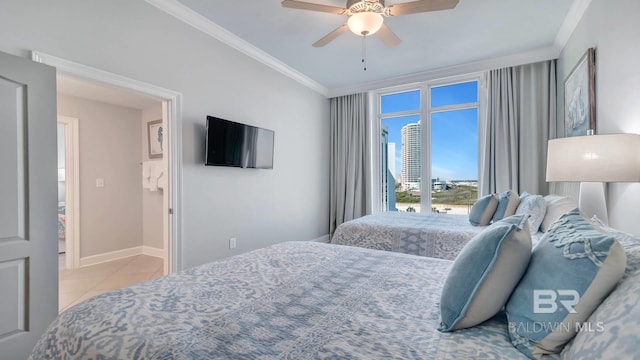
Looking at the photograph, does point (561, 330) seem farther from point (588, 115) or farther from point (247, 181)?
point (247, 181)

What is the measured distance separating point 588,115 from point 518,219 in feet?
6.59

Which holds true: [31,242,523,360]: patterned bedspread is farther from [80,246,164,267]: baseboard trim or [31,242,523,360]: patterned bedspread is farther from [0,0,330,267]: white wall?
[80,246,164,267]: baseboard trim

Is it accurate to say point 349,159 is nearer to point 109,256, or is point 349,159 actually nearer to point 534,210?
point 534,210

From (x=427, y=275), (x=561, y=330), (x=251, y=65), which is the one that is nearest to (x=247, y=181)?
(x=251, y=65)

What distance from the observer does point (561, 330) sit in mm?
742

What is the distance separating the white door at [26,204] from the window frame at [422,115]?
4.04 m

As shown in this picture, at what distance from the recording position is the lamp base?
1.69 meters

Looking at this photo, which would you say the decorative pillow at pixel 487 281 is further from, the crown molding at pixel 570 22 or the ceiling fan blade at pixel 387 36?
the crown molding at pixel 570 22

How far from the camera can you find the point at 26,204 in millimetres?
1717

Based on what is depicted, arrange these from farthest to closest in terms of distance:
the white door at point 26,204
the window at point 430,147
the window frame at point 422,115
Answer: the window at point 430,147
the window frame at point 422,115
the white door at point 26,204

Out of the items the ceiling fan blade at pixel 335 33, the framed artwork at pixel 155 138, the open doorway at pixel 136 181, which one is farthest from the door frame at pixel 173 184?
the framed artwork at pixel 155 138

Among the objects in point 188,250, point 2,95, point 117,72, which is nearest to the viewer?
point 2,95

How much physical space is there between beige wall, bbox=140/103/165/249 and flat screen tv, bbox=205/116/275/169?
6.55ft

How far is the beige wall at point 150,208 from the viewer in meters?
Result: 4.48
